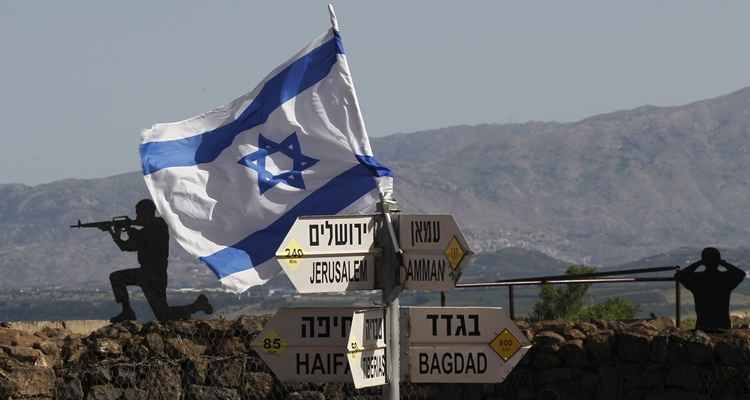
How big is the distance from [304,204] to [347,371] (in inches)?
270

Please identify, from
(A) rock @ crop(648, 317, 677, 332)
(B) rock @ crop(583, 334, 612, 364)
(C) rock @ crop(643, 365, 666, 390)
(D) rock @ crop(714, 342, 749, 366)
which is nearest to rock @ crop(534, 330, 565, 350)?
(B) rock @ crop(583, 334, 612, 364)

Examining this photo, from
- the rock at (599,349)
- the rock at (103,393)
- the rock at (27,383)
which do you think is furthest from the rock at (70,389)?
the rock at (599,349)

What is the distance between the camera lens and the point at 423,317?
11281mm

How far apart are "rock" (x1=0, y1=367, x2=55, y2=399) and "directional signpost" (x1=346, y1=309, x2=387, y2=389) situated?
534 centimetres

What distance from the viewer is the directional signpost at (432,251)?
11141mm

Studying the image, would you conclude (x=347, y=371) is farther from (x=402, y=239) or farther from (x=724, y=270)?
(x=724, y=270)

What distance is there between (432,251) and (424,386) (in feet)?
25.7

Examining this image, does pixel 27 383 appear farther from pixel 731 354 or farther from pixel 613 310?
pixel 613 310

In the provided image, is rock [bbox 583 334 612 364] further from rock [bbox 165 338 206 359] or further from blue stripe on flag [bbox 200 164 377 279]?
rock [bbox 165 338 206 359]

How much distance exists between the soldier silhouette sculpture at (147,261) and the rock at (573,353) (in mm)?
5235

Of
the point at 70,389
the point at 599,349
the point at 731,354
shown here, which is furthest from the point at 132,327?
the point at 731,354

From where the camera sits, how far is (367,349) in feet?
36.2

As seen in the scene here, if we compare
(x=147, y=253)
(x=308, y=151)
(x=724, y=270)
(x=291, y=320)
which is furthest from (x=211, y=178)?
(x=291, y=320)

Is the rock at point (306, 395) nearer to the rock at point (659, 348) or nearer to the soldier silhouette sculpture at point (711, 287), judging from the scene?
the rock at point (659, 348)
